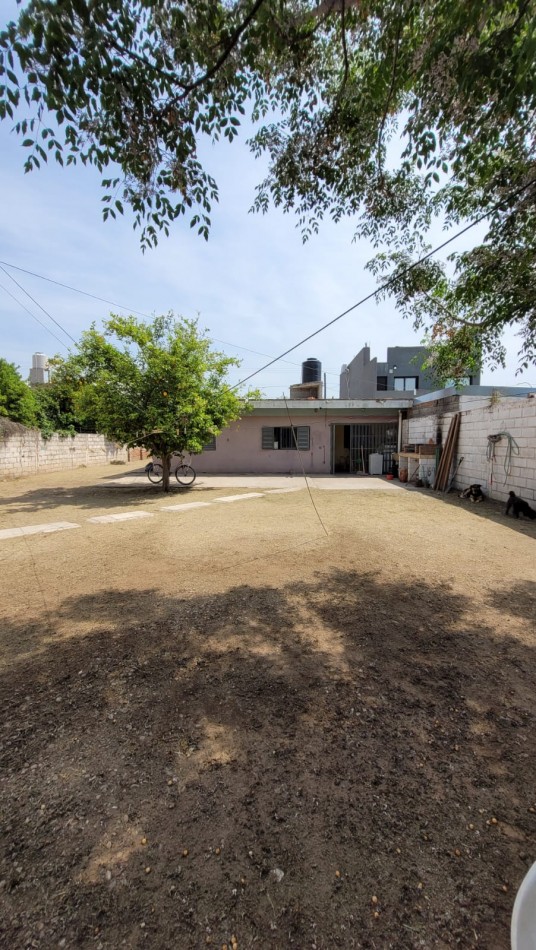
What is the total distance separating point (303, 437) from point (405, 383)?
1240 centimetres

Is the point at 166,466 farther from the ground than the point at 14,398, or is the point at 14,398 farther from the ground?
the point at 14,398

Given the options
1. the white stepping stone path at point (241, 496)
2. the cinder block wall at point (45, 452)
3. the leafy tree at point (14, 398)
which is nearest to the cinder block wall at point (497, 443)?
the white stepping stone path at point (241, 496)

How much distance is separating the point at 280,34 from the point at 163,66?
83 cm

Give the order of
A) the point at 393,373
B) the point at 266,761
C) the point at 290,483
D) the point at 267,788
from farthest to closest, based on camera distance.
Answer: the point at 393,373 < the point at 290,483 < the point at 266,761 < the point at 267,788

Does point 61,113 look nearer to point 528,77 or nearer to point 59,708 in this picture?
point 528,77

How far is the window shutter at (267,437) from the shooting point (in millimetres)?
16891

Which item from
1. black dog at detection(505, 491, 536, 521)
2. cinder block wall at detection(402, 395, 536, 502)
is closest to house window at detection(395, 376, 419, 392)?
cinder block wall at detection(402, 395, 536, 502)

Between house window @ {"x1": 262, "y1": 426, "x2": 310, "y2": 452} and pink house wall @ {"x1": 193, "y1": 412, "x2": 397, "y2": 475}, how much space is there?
173mm

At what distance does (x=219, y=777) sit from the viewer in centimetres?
171

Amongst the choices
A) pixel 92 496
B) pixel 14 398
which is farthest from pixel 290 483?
pixel 14 398

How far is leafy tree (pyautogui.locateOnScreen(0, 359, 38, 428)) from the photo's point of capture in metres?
A: 17.4

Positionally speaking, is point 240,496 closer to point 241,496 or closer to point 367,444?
point 241,496

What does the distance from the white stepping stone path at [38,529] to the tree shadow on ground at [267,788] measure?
13.2 ft

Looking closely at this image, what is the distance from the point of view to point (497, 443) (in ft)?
29.0
